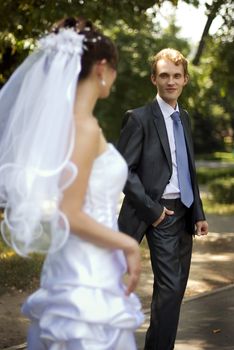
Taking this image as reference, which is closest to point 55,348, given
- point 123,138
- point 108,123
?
point 123,138

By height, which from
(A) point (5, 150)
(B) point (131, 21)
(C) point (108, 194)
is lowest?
(C) point (108, 194)

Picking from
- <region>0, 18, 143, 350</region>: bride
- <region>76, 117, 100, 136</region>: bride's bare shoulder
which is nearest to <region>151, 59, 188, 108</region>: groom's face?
<region>0, 18, 143, 350</region>: bride

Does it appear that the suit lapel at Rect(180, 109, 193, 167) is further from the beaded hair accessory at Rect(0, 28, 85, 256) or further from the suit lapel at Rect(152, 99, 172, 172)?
the beaded hair accessory at Rect(0, 28, 85, 256)

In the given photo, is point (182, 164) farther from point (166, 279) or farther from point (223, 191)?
point (223, 191)

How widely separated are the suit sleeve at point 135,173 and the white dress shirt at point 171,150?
0.15 m

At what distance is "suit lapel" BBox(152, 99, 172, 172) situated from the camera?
16.3 ft

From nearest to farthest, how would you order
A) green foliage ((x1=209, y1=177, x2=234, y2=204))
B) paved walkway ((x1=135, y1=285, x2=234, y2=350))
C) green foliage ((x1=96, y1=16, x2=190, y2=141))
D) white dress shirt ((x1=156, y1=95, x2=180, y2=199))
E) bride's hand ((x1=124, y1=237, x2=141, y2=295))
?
bride's hand ((x1=124, y1=237, x2=141, y2=295))
white dress shirt ((x1=156, y1=95, x2=180, y2=199))
paved walkway ((x1=135, y1=285, x2=234, y2=350))
green foliage ((x1=209, y1=177, x2=234, y2=204))
green foliage ((x1=96, y1=16, x2=190, y2=141))

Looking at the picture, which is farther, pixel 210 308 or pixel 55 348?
Result: pixel 210 308

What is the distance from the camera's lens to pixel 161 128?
5023 mm

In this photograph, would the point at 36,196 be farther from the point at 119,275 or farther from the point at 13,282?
the point at 13,282

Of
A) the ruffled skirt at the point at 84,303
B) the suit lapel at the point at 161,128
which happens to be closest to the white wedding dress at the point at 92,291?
the ruffled skirt at the point at 84,303

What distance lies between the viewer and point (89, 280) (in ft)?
10.9

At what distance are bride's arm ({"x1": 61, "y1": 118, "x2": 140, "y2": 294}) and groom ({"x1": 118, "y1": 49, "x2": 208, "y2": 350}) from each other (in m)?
1.60

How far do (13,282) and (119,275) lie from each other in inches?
200
